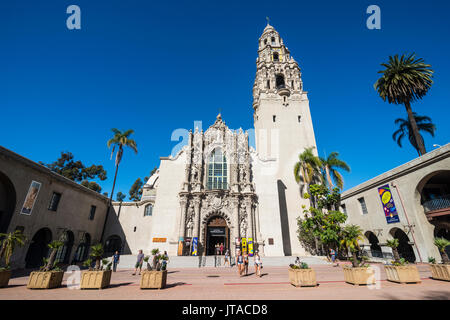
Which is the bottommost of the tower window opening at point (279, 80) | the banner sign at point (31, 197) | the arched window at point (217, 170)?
the banner sign at point (31, 197)

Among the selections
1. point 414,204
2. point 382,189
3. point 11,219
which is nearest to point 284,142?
point 382,189

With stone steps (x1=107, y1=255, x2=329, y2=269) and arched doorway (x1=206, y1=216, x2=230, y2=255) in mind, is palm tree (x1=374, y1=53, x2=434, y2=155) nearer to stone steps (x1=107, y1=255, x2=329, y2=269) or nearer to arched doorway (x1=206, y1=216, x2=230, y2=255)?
stone steps (x1=107, y1=255, x2=329, y2=269)

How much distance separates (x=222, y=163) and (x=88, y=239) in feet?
64.9

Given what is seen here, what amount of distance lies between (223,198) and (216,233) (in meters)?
4.40

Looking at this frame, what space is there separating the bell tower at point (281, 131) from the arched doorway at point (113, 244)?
20119 mm

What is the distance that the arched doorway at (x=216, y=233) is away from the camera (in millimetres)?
25188

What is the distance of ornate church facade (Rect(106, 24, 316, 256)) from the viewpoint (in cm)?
2483

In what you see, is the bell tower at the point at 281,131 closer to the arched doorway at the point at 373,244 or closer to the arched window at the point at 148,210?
the arched doorway at the point at 373,244

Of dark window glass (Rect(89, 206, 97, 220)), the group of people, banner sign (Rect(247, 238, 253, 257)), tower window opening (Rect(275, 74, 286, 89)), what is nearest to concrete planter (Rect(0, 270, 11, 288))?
dark window glass (Rect(89, 206, 97, 220))

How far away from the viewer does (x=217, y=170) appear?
2900 centimetres

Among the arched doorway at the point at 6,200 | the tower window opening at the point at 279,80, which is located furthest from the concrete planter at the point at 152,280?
the tower window opening at the point at 279,80

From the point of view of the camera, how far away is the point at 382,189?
22.4m

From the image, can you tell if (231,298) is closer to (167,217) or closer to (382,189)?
(167,217)

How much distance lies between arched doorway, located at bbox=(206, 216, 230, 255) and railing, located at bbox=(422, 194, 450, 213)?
20.0 m
